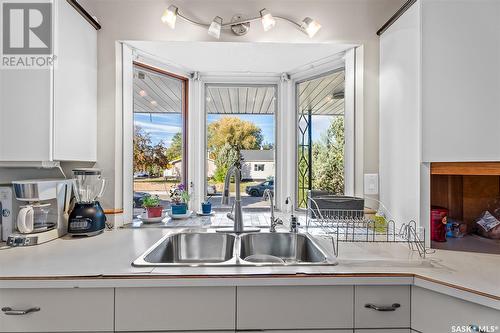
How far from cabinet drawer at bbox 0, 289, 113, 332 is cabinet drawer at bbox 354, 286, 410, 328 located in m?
0.95

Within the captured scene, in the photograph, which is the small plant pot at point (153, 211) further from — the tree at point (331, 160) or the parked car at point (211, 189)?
the tree at point (331, 160)

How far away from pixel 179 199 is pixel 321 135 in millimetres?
1264

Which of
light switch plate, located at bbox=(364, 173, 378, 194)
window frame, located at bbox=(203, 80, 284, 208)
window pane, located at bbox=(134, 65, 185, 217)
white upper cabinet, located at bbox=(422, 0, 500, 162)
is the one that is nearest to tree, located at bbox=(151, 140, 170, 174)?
window pane, located at bbox=(134, 65, 185, 217)

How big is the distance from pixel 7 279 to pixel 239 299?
2.82 ft

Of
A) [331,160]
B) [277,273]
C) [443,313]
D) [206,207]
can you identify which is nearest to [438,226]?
[443,313]

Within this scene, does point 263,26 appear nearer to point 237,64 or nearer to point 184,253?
point 237,64

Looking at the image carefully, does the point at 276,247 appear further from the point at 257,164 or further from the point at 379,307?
the point at 257,164

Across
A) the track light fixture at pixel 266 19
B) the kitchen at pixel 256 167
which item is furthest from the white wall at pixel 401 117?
the track light fixture at pixel 266 19

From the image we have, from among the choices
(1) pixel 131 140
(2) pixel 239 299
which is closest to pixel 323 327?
(2) pixel 239 299

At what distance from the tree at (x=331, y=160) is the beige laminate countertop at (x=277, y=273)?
3.14 feet

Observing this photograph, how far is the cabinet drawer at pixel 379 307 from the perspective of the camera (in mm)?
1027

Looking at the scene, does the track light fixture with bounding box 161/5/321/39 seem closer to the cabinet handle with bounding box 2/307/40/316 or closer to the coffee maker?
the coffee maker

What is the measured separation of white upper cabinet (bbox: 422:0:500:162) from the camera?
1247 mm

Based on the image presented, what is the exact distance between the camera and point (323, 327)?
1021 millimetres
